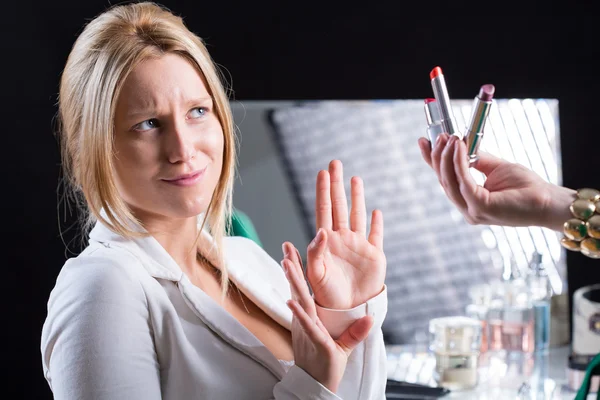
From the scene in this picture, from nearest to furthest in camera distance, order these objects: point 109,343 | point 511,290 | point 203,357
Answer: point 109,343 → point 203,357 → point 511,290

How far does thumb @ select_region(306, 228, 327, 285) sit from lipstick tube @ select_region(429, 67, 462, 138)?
1.03 feet

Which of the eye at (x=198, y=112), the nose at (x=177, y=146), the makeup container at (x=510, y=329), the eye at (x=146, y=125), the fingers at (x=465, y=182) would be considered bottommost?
the makeup container at (x=510, y=329)

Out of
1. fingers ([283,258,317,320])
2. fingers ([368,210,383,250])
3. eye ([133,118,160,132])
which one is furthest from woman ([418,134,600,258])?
eye ([133,118,160,132])

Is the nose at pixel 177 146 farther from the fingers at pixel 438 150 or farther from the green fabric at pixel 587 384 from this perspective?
the green fabric at pixel 587 384


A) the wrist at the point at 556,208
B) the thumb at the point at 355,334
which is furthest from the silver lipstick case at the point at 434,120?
the thumb at the point at 355,334

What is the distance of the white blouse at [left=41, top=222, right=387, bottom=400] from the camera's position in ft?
3.53

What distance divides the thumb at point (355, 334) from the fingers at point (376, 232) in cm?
17

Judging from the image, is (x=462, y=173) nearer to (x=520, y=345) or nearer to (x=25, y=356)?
(x=520, y=345)

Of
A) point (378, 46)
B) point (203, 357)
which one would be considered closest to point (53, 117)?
point (378, 46)

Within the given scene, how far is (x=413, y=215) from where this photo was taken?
7.62 ft

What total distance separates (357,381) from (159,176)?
0.47 metres

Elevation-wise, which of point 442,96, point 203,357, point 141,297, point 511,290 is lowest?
point 511,290

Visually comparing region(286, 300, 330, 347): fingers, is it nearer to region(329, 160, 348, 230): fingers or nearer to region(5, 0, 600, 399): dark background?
region(329, 160, 348, 230): fingers

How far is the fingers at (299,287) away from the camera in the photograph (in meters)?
1.11
